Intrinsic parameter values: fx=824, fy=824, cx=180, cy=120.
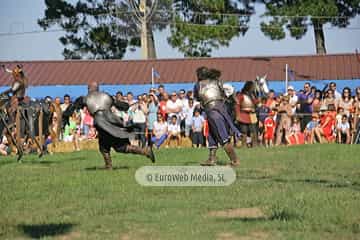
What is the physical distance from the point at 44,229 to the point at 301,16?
38.0 m

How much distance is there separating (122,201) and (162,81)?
80.1 ft

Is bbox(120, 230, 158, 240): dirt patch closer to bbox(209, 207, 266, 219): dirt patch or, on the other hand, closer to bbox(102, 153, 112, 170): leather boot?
bbox(209, 207, 266, 219): dirt patch

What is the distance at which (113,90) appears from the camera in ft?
104

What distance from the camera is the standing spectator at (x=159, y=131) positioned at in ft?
79.8

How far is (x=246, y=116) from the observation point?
23.2 meters

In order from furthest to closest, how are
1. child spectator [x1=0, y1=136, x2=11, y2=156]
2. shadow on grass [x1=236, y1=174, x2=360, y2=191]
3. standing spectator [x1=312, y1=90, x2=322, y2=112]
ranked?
standing spectator [x1=312, y1=90, x2=322, y2=112] → child spectator [x1=0, y1=136, x2=11, y2=156] → shadow on grass [x1=236, y1=174, x2=360, y2=191]

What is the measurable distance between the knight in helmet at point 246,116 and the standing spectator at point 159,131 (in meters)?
2.38

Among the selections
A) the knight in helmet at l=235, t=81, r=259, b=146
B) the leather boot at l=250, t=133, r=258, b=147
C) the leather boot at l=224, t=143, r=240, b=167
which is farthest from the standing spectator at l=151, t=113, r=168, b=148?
the leather boot at l=224, t=143, r=240, b=167

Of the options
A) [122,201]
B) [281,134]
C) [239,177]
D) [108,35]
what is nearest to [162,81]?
[281,134]

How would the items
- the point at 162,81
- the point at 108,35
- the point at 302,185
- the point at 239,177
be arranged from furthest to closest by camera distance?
the point at 108,35 → the point at 162,81 → the point at 239,177 → the point at 302,185

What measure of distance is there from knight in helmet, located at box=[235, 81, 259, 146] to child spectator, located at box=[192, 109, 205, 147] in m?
1.28

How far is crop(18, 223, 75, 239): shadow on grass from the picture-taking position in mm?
7527

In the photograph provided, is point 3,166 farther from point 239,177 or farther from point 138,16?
point 138,16

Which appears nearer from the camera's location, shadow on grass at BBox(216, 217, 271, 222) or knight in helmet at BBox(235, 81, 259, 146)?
shadow on grass at BBox(216, 217, 271, 222)
